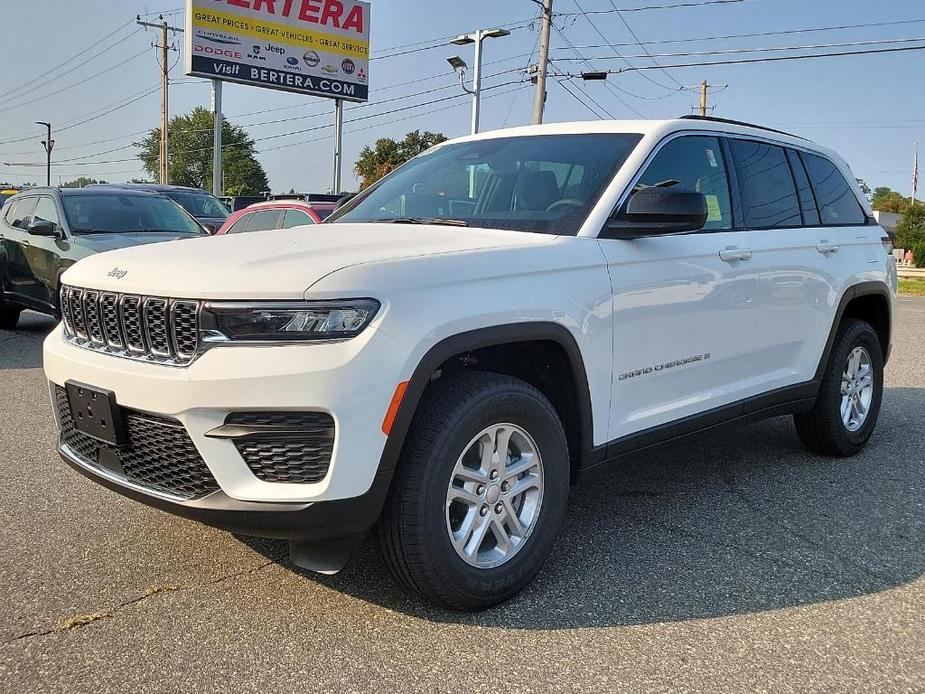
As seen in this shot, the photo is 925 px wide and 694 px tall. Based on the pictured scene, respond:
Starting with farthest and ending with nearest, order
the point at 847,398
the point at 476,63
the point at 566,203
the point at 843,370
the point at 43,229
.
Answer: the point at 476,63 → the point at 43,229 → the point at 847,398 → the point at 843,370 → the point at 566,203

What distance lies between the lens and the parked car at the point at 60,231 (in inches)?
356

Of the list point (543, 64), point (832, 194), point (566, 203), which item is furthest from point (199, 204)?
point (543, 64)

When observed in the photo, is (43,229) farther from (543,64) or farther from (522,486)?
(543,64)

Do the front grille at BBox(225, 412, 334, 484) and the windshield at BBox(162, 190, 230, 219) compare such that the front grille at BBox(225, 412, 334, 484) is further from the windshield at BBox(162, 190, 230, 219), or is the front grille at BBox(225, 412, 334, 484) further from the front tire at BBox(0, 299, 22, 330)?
the windshield at BBox(162, 190, 230, 219)

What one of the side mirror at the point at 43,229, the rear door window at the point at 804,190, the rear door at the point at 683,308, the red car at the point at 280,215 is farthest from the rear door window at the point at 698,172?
the side mirror at the point at 43,229

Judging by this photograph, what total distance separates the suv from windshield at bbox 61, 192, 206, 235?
592cm

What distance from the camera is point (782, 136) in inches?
193

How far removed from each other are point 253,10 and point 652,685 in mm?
28654

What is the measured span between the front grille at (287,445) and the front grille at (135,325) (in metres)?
0.33

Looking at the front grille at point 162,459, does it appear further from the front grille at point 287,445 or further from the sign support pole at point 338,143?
the sign support pole at point 338,143

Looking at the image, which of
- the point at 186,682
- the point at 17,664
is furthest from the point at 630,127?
the point at 17,664

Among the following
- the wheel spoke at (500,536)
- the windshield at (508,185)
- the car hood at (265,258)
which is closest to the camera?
the car hood at (265,258)

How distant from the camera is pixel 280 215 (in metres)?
11.0

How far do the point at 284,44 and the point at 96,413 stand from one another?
27845mm
